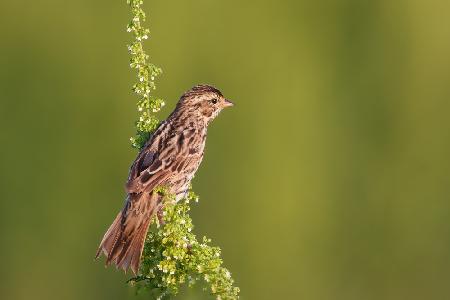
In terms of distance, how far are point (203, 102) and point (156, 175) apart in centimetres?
123

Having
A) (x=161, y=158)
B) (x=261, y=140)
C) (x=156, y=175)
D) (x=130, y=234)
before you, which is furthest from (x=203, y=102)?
(x=261, y=140)

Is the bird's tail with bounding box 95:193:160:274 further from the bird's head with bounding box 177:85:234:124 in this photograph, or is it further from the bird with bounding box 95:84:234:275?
the bird's head with bounding box 177:85:234:124

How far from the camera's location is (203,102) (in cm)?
914

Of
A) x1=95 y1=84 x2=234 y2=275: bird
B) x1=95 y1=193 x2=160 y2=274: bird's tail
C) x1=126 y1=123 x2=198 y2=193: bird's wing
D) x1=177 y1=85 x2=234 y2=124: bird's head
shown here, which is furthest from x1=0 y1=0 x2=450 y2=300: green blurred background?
x1=95 y1=193 x2=160 y2=274: bird's tail

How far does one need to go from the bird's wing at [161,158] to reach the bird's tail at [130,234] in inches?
3.2

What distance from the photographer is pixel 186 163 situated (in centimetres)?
841

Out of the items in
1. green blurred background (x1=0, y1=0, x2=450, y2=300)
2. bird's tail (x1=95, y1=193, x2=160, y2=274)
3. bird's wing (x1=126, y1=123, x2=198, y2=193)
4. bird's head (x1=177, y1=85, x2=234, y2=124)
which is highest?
green blurred background (x1=0, y1=0, x2=450, y2=300)

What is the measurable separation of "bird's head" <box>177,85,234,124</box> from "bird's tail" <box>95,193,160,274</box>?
1.20 m

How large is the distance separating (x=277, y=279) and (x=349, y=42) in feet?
21.4

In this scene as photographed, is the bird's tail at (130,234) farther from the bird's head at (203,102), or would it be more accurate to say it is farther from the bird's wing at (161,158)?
the bird's head at (203,102)

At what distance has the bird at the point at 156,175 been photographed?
24.9 ft

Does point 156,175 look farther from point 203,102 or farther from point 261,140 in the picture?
point 261,140

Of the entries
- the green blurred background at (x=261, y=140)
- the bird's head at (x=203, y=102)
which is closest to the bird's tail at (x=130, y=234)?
the bird's head at (x=203, y=102)

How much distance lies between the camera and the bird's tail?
7.34m
